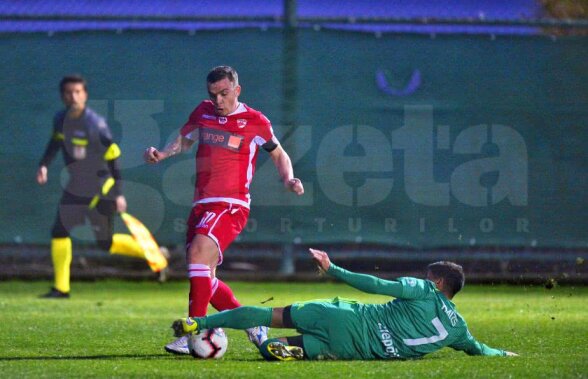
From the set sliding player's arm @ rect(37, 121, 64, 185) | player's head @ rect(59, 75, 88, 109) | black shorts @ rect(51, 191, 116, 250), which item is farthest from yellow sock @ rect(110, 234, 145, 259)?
player's head @ rect(59, 75, 88, 109)

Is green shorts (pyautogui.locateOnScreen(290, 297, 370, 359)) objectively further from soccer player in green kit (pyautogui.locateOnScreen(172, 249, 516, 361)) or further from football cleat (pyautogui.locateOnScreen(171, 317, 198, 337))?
football cleat (pyautogui.locateOnScreen(171, 317, 198, 337))

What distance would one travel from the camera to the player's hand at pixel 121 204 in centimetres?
1219

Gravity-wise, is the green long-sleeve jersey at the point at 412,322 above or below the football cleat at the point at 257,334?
above

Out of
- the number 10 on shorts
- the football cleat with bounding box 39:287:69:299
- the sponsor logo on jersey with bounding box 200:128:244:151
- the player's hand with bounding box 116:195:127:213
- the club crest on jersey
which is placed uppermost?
the club crest on jersey

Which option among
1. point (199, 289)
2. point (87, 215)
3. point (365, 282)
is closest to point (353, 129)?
point (87, 215)

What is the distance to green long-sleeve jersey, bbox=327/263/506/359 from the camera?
6.71 metres

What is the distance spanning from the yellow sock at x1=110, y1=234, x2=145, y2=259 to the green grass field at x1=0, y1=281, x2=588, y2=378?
439mm

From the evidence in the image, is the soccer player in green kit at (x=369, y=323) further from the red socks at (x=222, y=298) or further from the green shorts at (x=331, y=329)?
the red socks at (x=222, y=298)

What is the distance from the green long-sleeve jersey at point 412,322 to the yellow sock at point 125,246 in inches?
227

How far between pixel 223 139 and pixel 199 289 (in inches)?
43.0

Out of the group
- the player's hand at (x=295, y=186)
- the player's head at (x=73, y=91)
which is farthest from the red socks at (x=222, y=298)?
the player's head at (x=73, y=91)

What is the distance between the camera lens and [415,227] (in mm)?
12375

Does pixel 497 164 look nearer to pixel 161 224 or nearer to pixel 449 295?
pixel 161 224

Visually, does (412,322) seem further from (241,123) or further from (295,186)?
(241,123)
